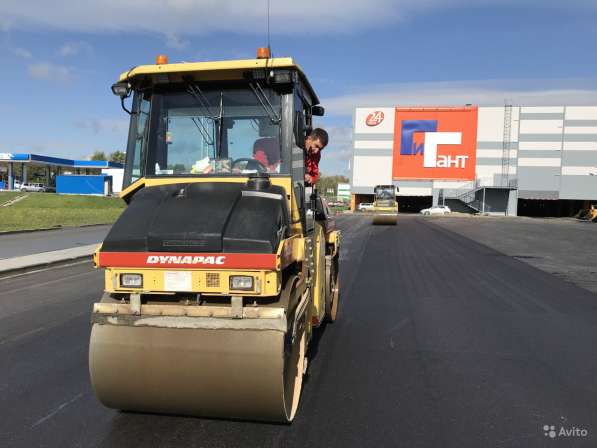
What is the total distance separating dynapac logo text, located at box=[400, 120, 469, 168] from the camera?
Result: 5441cm

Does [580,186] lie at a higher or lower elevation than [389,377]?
higher

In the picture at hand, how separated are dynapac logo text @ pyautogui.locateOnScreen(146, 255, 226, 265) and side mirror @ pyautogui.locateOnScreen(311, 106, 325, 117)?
99.3 inches

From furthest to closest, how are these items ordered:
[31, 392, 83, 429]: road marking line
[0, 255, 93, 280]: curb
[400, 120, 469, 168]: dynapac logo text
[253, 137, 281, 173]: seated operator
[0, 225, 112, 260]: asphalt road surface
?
[400, 120, 469, 168]: dynapac logo text, [0, 225, 112, 260]: asphalt road surface, [0, 255, 93, 280]: curb, [253, 137, 281, 173]: seated operator, [31, 392, 83, 429]: road marking line

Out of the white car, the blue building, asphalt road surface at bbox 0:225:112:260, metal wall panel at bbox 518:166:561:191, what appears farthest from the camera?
the blue building

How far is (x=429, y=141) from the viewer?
5459cm

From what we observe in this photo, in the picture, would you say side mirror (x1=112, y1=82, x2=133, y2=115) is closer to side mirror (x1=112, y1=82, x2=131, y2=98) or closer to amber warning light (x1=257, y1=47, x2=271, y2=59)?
side mirror (x1=112, y1=82, x2=131, y2=98)

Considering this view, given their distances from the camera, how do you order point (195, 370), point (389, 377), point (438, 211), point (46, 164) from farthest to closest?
point (46, 164), point (438, 211), point (389, 377), point (195, 370)

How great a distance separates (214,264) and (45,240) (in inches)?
570

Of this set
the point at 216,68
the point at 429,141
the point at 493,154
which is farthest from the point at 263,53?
the point at 493,154

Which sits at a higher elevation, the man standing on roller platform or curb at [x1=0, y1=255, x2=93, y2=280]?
the man standing on roller platform

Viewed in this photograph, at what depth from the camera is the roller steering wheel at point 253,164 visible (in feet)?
13.4

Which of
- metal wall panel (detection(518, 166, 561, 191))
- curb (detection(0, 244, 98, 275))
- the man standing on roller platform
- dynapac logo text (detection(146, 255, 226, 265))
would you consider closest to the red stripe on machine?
dynapac logo text (detection(146, 255, 226, 265))

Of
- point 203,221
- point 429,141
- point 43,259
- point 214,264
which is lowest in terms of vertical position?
point 43,259

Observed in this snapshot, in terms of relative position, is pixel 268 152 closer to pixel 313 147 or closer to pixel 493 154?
pixel 313 147
